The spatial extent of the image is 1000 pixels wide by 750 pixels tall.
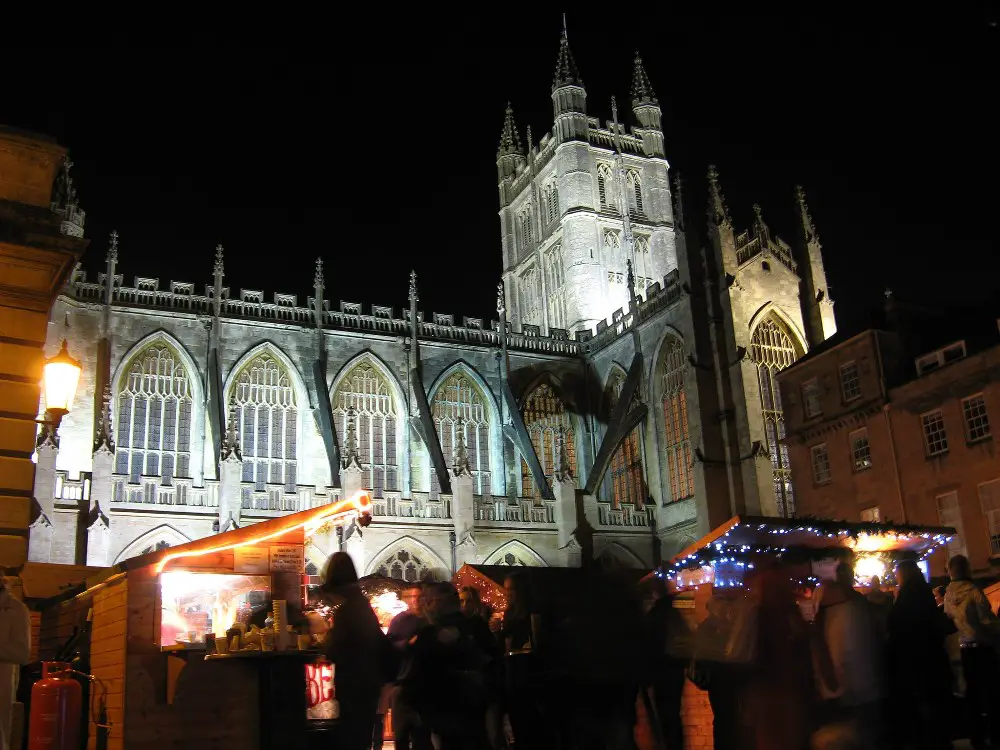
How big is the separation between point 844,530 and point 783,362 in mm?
15834

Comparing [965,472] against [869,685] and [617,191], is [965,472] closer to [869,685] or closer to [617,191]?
[869,685]

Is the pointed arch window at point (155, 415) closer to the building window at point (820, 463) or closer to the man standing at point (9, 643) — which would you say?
the building window at point (820, 463)

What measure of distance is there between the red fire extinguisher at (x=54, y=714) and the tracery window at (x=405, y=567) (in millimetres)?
21632

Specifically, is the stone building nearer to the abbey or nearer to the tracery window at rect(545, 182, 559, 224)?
the abbey

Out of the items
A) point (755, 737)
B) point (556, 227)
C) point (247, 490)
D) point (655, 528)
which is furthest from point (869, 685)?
point (556, 227)

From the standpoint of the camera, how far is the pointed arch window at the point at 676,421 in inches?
1365

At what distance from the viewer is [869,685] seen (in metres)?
6.16

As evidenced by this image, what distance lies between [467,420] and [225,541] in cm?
2546

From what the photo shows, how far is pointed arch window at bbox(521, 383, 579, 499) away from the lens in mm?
38250

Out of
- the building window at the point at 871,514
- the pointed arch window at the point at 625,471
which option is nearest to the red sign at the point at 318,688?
the building window at the point at 871,514

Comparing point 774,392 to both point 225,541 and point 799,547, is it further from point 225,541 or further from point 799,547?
point 225,541

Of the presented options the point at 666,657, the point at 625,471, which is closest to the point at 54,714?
the point at 666,657

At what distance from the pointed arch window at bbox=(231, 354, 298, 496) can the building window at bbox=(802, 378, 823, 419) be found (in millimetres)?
16780

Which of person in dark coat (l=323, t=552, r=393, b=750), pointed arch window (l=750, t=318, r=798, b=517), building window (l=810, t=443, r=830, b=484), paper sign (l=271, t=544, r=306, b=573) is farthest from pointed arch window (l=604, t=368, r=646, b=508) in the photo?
person in dark coat (l=323, t=552, r=393, b=750)
